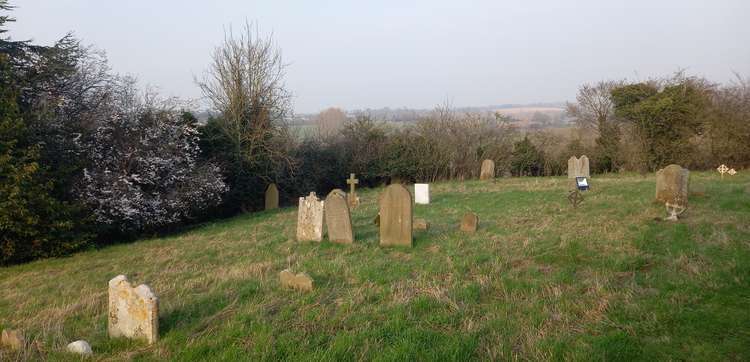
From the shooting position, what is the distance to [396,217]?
29.8ft

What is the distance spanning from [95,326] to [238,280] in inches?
75.5

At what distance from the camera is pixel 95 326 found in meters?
5.23

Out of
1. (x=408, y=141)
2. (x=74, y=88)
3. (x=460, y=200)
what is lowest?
(x=460, y=200)

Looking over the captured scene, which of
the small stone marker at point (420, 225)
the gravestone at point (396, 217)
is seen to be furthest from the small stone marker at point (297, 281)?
the small stone marker at point (420, 225)

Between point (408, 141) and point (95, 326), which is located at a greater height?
point (408, 141)

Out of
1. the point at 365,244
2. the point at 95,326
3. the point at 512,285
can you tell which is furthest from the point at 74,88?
the point at 512,285

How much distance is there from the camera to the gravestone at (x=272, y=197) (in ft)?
66.9

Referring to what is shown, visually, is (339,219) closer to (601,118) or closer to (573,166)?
(573,166)

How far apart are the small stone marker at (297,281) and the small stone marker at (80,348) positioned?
7.70 feet

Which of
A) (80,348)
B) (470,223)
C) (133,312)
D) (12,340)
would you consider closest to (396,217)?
(470,223)

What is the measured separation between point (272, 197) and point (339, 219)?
1129 cm

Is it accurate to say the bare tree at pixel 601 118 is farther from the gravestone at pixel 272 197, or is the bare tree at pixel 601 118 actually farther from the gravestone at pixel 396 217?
the gravestone at pixel 396 217

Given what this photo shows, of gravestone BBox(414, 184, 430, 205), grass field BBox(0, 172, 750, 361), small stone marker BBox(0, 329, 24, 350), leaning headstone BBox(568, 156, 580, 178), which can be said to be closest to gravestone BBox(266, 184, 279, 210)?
gravestone BBox(414, 184, 430, 205)

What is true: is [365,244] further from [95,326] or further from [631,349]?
[631,349]
